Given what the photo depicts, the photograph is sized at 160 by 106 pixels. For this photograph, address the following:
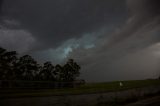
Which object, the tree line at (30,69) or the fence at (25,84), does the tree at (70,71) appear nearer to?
the tree line at (30,69)

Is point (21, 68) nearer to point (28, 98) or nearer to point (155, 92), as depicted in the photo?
point (155, 92)

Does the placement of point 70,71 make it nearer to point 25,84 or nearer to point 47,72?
point 47,72

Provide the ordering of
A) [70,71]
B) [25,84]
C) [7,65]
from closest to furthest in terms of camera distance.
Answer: [25,84]
[7,65]
[70,71]

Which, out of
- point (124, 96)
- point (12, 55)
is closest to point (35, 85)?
point (124, 96)

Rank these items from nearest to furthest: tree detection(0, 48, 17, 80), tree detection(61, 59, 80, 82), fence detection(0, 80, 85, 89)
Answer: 1. fence detection(0, 80, 85, 89)
2. tree detection(0, 48, 17, 80)
3. tree detection(61, 59, 80, 82)

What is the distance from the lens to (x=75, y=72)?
164 feet

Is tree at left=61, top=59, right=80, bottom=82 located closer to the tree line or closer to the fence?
the tree line

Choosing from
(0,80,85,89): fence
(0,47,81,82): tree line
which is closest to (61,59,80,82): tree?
(0,47,81,82): tree line

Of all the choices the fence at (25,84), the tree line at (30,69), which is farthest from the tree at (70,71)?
the fence at (25,84)

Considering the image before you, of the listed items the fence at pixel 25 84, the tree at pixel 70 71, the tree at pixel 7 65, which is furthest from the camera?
the tree at pixel 70 71

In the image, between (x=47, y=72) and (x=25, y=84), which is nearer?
(x=25, y=84)

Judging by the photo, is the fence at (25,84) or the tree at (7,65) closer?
the fence at (25,84)

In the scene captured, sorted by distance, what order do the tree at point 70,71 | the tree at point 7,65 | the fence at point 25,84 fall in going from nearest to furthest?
the fence at point 25,84 < the tree at point 7,65 < the tree at point 70,71

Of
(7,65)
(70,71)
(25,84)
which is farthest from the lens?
(70,71)
